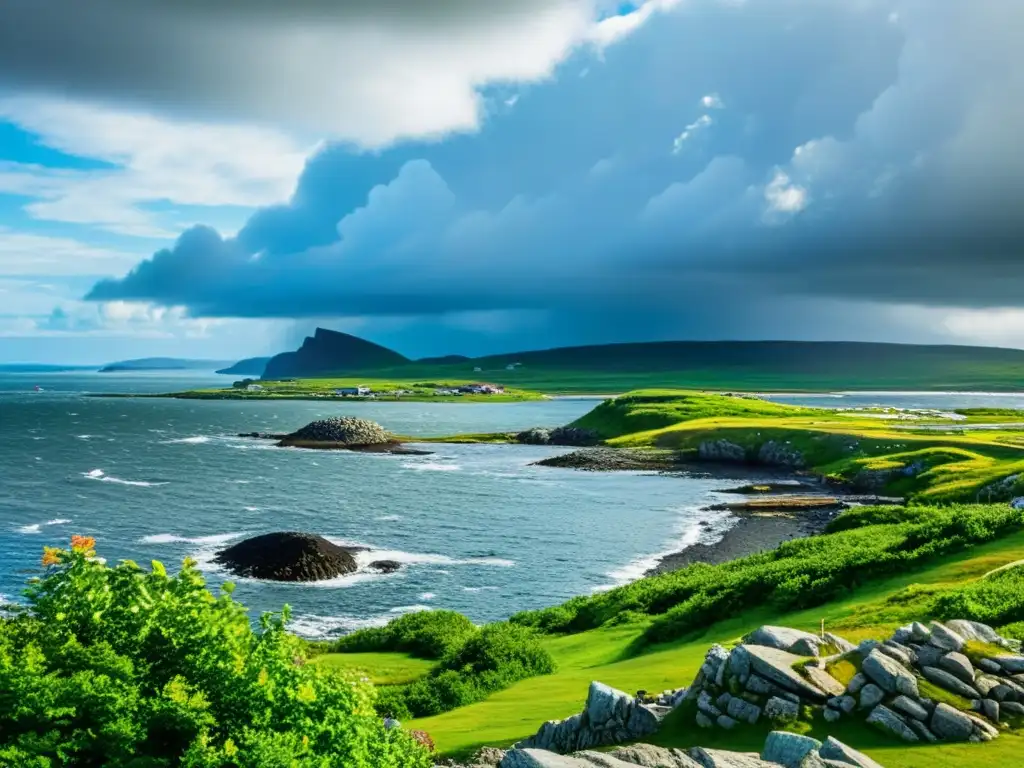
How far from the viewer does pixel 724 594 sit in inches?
1475

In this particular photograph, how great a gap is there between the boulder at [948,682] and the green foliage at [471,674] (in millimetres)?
16630

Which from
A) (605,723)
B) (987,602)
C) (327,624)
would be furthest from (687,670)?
(327,624)

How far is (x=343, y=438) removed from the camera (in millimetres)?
176000

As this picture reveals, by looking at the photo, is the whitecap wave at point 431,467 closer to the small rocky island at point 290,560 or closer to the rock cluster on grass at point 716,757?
the small rocky island at point 290,560

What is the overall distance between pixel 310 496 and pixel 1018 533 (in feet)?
273

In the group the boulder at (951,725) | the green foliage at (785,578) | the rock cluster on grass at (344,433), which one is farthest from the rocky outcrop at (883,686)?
the rock cluster on grass at (344,433)

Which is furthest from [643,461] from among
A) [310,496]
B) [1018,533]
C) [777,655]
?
[777,655]

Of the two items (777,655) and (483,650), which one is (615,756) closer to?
(777,655)

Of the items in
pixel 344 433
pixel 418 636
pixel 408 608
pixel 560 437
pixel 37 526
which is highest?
pixel 344 433

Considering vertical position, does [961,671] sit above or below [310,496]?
above

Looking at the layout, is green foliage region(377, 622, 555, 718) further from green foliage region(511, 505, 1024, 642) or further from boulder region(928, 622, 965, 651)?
boulder region(928, 622, 965, 651)

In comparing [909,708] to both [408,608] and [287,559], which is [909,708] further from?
[287,559]

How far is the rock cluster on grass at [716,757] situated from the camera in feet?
49.5

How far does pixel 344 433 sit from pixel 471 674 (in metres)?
148
